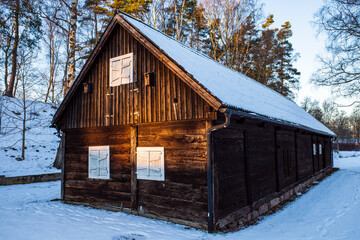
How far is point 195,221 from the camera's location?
21.5 feet

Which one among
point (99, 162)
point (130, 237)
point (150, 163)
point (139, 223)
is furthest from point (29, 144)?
point (130, 237)

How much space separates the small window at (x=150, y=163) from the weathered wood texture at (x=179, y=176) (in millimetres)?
125

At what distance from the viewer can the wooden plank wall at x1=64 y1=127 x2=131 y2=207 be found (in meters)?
8.30

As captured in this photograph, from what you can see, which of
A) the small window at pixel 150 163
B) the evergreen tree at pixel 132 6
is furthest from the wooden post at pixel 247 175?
the evergreen tree at pixel 132 6

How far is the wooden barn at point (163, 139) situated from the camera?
657cm

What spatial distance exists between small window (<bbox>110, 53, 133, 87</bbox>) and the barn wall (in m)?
1.56

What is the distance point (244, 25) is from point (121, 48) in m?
17.4

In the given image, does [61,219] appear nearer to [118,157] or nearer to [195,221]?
[118,157]

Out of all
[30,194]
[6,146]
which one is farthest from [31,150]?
[30,194]

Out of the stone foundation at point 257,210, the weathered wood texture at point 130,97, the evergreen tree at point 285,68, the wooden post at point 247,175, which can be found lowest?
the stone foundation at point 257,210

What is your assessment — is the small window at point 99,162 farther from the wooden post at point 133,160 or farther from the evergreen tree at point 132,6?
the evergreen tree at point 132,6

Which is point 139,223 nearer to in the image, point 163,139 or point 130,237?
point 130,237

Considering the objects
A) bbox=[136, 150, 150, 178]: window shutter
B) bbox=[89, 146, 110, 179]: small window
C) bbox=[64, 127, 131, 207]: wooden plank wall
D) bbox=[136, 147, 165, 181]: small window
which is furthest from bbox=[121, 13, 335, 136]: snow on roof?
Answer: bbox=[89, 146, 110, 179]: small window

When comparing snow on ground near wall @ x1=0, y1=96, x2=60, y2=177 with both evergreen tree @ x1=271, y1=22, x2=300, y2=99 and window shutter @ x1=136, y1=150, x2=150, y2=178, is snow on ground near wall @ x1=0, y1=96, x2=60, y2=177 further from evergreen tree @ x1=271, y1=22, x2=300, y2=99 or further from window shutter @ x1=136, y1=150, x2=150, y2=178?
evergreen tree @ x1=271, y1=22, x2=300, y2=99
